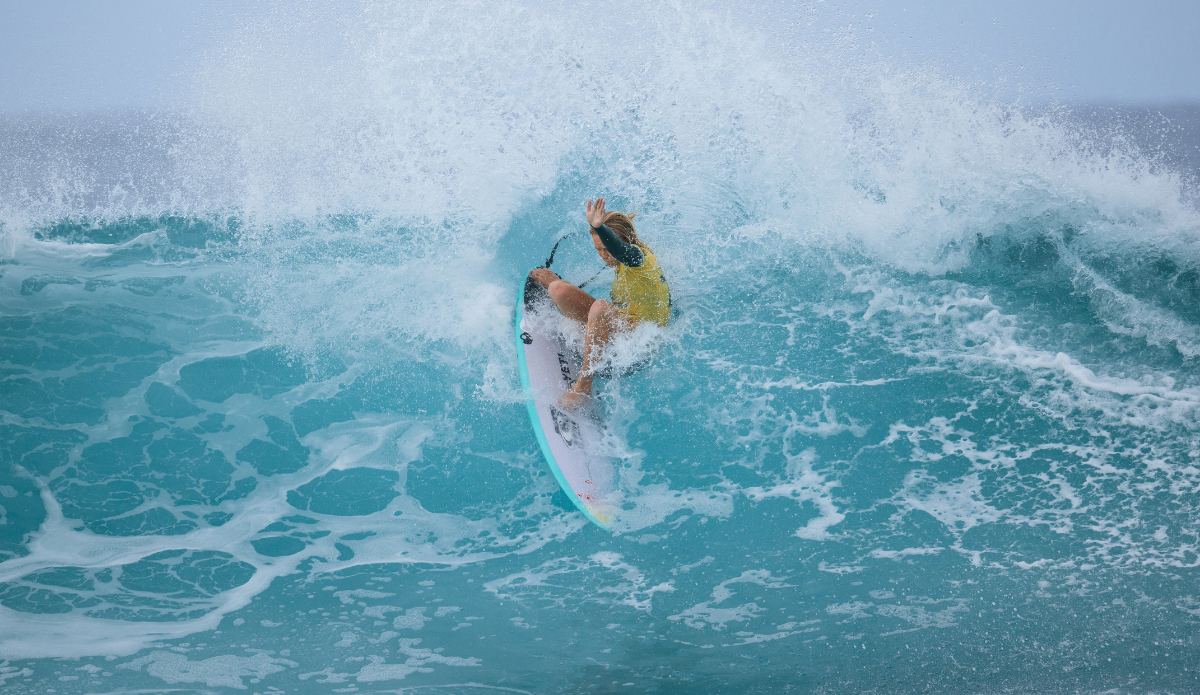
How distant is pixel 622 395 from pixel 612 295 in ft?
2.89

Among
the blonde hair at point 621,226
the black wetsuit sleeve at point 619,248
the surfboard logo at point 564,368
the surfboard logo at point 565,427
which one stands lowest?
the surfboard logo at point 565,427

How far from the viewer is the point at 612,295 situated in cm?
349

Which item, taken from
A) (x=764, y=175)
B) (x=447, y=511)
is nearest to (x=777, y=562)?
(x=447, y=511)

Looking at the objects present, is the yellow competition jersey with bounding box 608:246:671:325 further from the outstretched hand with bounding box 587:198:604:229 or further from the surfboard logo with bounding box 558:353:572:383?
the surfboard logo with bounding box 558:353:572:383

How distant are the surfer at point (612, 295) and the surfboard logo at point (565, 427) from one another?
76mm

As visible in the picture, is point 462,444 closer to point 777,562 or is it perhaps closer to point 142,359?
point 777,562

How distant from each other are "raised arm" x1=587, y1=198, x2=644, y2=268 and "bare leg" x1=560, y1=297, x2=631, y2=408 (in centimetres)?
37

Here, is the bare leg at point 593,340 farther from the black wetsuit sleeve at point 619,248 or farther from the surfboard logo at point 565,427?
the black wetsuit sleeve at point 619,248

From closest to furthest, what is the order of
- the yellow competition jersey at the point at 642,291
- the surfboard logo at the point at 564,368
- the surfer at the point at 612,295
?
the surfer at the point at 612,295
the yellow competition jersey at the point at 642,291
the surfboard logo at the point at 564,368

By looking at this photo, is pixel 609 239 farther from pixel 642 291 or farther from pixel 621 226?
pixel 642 291

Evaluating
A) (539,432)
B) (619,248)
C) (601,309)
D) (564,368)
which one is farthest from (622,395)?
(619,248)

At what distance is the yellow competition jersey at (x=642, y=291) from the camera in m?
3.33

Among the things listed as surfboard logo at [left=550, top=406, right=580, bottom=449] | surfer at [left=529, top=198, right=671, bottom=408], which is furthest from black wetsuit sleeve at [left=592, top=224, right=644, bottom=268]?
surfboard logo at [left=550, top=406, right=580, bottom=449]

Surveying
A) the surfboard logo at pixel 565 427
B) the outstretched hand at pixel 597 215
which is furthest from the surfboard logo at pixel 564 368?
the outstretched hand at pixel 597 215
